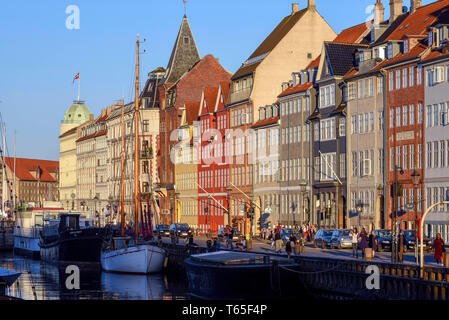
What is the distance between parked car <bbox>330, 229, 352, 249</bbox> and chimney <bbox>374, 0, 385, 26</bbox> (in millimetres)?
26132

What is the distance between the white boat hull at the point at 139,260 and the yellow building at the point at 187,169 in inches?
2005

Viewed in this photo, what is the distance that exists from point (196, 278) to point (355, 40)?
136 ft

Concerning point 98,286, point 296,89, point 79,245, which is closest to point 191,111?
point 296,89

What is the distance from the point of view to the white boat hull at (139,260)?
81812 mm

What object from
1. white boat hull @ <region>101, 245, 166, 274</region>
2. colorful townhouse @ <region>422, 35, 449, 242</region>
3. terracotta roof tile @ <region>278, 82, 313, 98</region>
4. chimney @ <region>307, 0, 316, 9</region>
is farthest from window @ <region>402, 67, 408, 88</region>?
chimney @ <region>307, 0, 316, 9</region>

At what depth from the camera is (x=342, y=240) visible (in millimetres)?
76625

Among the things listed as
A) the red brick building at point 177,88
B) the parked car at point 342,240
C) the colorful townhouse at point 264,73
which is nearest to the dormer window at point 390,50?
the parked car at point 342,240

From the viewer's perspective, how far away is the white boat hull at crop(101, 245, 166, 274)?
81.8 meters

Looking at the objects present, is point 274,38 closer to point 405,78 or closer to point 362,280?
point 405,78

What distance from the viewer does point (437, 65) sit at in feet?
263

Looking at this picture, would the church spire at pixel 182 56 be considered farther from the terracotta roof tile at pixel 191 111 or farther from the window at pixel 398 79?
the window at pixel 398 79

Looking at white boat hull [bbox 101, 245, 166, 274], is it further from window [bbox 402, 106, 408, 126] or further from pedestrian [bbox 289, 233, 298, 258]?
window [bbox 402, 106, 408, 126]

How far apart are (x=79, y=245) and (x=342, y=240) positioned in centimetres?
2935
